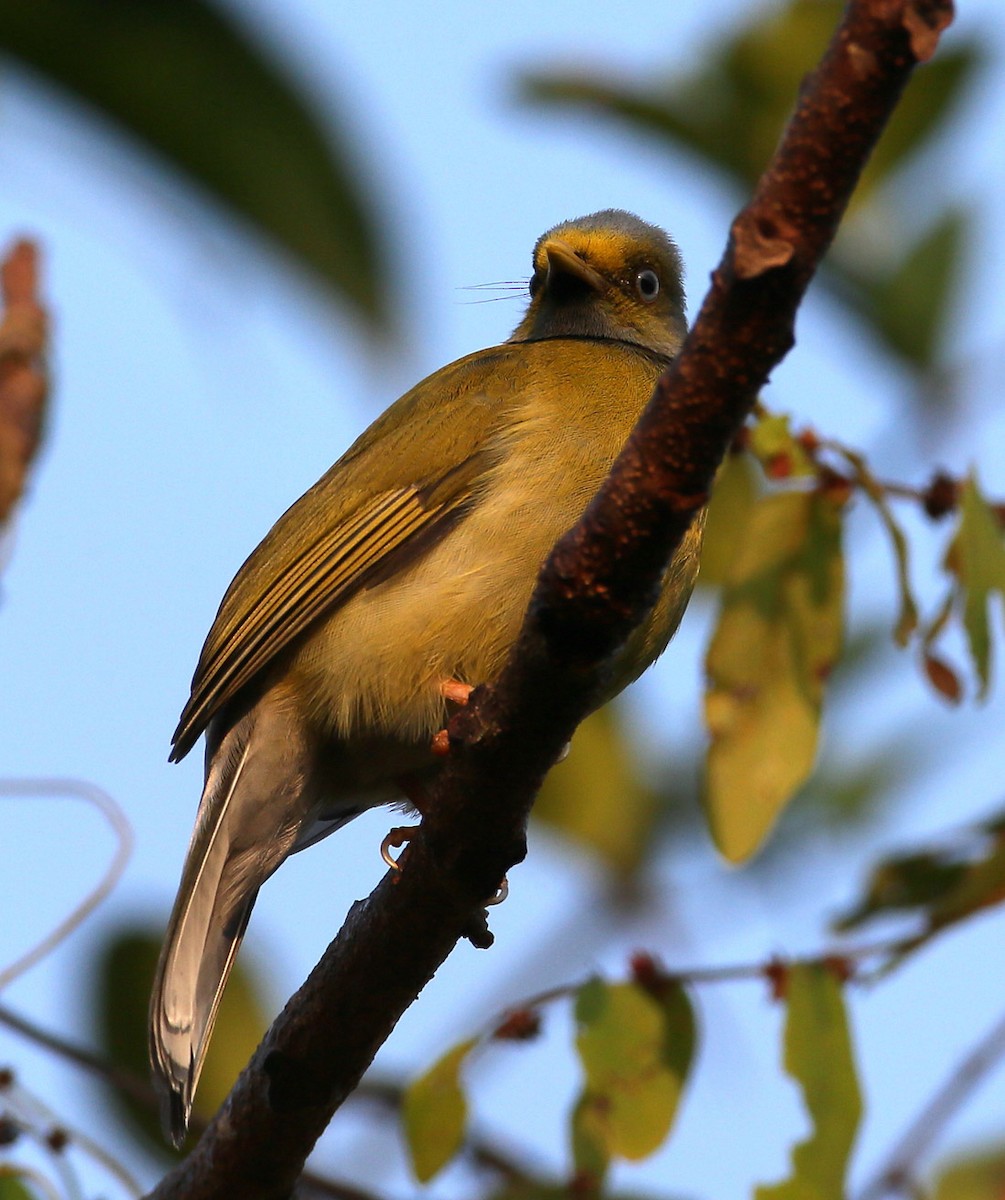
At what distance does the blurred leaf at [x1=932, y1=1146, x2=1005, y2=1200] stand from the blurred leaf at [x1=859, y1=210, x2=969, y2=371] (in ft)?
7.89

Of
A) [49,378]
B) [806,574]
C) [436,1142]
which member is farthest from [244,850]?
[806,574]

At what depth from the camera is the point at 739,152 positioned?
5.38 m

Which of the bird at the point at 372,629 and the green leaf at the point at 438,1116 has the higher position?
the bird at the point at 372,629

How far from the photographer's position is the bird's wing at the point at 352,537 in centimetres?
452

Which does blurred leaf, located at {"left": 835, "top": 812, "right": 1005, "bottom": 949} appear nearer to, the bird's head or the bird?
the bird

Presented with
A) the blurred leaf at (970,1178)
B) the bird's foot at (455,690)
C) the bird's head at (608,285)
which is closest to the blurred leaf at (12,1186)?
the bird's foot at (455,690)

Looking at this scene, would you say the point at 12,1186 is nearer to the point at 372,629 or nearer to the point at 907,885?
the point at 372,629

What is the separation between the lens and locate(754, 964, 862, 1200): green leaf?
12.4 ft

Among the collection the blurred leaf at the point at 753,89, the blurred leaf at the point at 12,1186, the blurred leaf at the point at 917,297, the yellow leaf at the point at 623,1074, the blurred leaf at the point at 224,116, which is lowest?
the blurred leaf at the point at 12,1186

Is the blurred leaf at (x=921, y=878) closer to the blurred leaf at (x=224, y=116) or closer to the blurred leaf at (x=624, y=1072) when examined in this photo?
the blurred leaf at (x=624, y=1072)

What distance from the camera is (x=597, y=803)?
20.3ft

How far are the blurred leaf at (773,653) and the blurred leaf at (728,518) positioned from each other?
554 mm

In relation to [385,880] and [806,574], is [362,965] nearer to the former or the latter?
[385,880]

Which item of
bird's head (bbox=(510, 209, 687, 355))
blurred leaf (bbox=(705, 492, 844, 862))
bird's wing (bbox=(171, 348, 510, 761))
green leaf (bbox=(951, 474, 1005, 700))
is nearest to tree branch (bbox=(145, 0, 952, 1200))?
blurred leaf (bbox=(705, 492, 844, 862))
